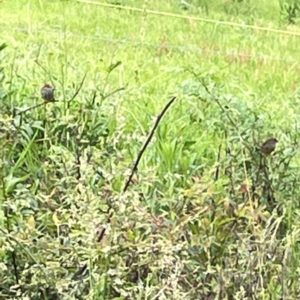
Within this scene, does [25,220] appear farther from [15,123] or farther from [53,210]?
[15,123]

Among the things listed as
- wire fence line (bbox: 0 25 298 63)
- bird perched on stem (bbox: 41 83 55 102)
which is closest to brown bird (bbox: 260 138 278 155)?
bird perched on stem (bbox: 41 83 55 102)

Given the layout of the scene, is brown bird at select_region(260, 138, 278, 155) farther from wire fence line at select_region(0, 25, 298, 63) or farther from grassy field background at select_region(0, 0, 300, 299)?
wire fence line at select_region(0, 25, 298, 63)

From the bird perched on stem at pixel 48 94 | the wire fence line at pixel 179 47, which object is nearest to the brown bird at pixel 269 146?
the bird perched on stem at pixel 48 94

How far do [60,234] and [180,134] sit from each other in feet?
4.05

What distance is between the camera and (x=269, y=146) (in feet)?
9.43

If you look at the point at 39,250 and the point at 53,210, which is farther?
the point at 53,210

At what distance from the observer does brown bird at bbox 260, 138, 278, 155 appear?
113 inches

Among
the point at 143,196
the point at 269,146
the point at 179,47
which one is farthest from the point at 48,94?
the point at 179,47

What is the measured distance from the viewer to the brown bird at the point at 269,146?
2.87 metres

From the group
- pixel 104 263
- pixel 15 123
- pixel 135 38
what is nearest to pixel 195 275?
pixel 104 263

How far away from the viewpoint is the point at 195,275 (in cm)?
257

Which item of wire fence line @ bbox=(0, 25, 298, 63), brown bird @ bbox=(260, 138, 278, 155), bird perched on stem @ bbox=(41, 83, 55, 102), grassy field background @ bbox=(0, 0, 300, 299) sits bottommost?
wire fence line @ bbox=(0, 25, 298, 63)

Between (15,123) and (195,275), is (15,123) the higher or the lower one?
the higher one

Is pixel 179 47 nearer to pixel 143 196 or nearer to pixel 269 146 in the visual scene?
pixel 269 146
